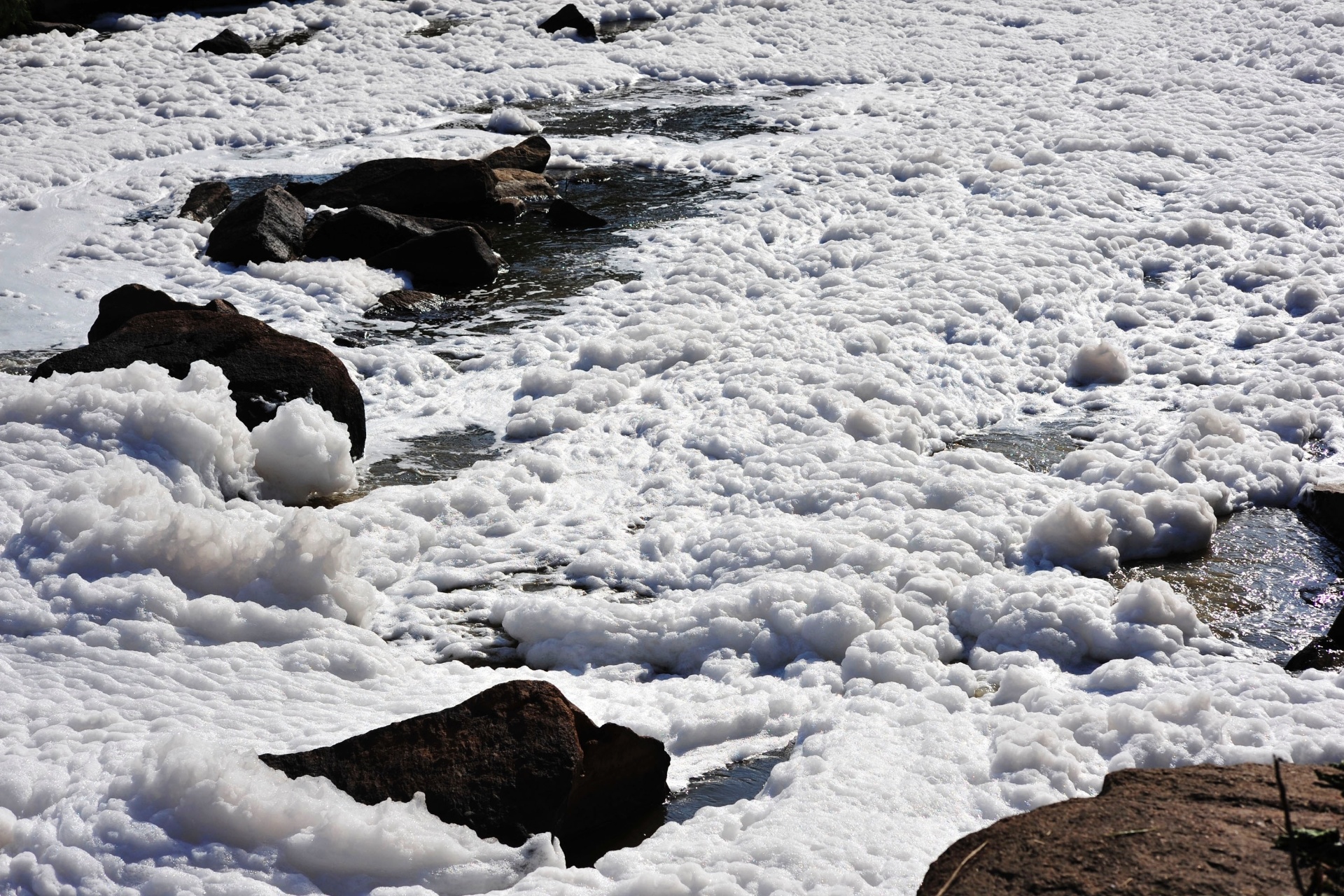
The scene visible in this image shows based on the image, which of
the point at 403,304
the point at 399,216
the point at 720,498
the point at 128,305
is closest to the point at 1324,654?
the point at 720,498

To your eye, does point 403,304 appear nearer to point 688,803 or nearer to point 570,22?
point 688,803

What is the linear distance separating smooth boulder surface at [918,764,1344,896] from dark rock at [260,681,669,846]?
1.00 metres

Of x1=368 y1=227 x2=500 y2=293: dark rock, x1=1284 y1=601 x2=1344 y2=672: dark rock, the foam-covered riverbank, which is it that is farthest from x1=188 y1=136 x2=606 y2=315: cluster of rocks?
x1=1284 y1=601 x2=1344 y2=672: dark rock

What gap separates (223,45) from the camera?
11828mm

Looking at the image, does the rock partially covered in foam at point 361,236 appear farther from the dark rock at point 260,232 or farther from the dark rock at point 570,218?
the dark rock at point 570,218

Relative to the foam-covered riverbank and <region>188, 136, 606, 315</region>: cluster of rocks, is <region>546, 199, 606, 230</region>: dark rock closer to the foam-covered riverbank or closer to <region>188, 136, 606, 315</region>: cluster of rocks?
<region>188, 136, 606, 315</region>: cluster of rocks

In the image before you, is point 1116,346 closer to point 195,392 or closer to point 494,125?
point 195,392

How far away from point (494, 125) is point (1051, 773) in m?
8.43

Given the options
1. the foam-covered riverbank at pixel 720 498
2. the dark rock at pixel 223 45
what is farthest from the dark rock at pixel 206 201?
the dark rock at pixel 223 45

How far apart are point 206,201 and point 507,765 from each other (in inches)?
253

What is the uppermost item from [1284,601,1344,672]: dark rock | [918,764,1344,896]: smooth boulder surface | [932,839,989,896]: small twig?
[918,764,1344,896]: smooth boulder surface

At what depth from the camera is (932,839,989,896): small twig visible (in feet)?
7.77

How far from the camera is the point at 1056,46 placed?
1235 centimetres

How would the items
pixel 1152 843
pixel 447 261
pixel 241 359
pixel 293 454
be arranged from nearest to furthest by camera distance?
1. pixel 1152 843
2. pixel 293 454
3. pixel 241 359
4. pixel 447 261
